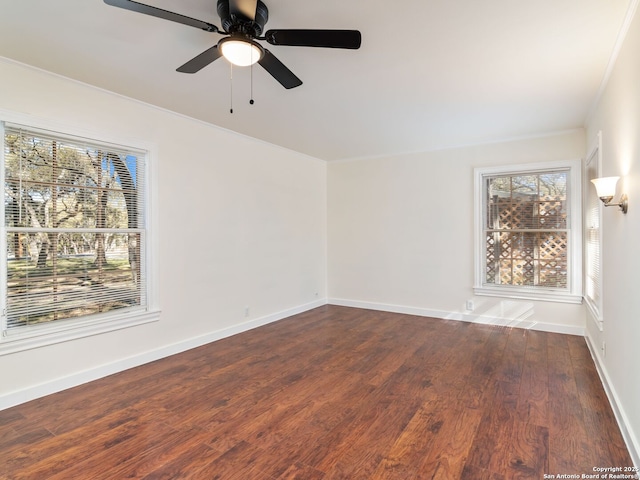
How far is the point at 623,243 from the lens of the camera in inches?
92.7

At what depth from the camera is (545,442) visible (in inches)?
84.0

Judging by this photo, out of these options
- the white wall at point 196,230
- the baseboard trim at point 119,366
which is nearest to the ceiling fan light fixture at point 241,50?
the white wall at point 196,230

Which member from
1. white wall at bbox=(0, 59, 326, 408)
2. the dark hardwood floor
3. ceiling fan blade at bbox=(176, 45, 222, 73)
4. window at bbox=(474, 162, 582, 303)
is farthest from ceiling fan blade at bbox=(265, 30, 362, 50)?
window at bbox=(474, 162, 582, 303)

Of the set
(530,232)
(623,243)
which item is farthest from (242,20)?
(530,232)

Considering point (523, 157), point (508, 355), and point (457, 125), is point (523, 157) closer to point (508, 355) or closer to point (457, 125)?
point (457, 125)

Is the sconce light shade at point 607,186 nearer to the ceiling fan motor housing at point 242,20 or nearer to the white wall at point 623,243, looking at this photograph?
the white wall at point 623,243

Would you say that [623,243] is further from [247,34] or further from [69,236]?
[69,236]

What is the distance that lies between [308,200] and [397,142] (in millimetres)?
1762

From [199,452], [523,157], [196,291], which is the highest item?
[523,157]

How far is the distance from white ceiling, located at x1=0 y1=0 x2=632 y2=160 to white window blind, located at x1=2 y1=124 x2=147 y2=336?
65cm

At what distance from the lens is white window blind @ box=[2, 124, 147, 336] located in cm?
270

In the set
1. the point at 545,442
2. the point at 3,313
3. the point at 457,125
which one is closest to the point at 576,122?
the point at 457,125

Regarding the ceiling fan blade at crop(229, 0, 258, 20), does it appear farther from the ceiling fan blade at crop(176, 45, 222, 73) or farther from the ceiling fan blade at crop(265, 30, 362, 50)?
the ceiling fan blade at crop(176, 45, 222, 73)

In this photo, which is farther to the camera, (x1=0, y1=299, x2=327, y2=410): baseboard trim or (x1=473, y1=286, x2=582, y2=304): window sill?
(x1=473, y1=286, x2=582, y2=304): window sill
